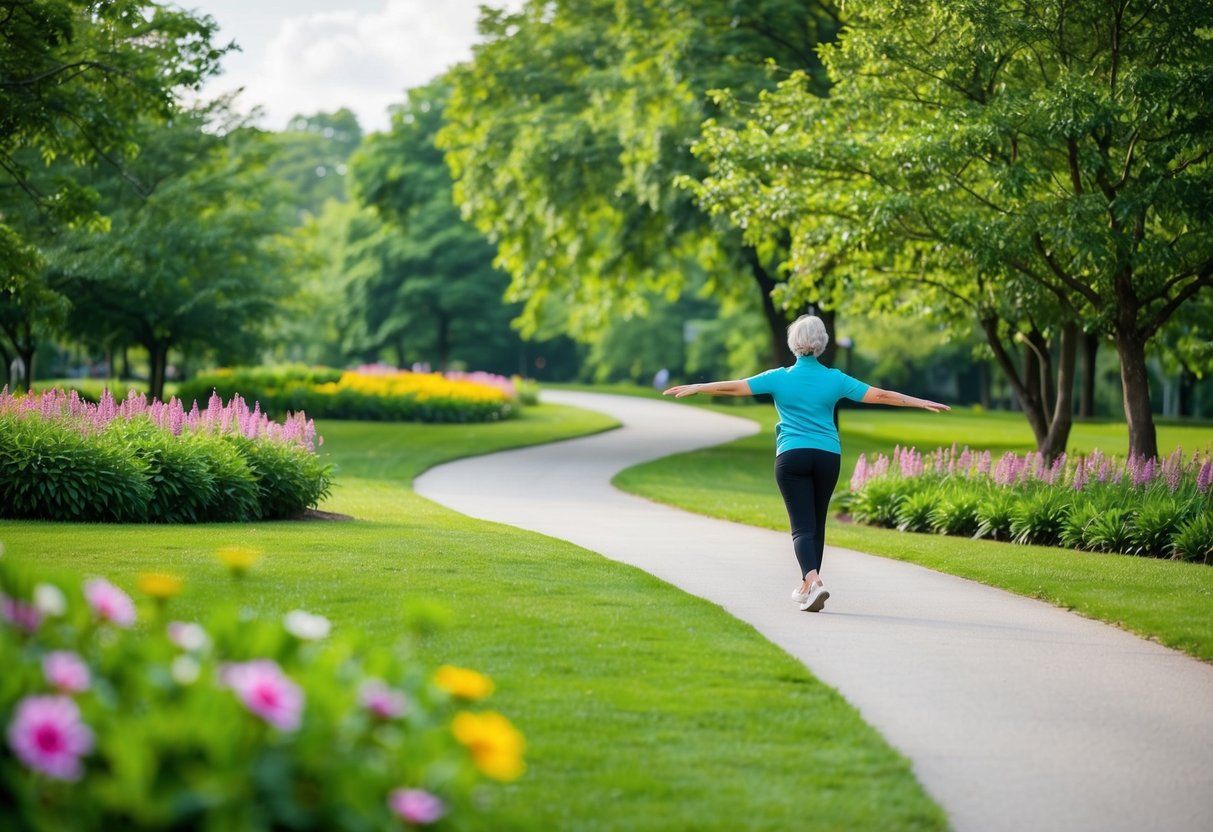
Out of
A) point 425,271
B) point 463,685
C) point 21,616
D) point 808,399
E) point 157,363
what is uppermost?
point 425,271

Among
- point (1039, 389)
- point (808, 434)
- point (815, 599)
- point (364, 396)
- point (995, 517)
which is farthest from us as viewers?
point (364, 396)

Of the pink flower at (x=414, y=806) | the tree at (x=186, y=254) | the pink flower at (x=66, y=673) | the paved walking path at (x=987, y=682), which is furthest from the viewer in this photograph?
the tree at (x=186, y=254)

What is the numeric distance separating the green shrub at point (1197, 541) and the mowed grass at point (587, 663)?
5329 mm

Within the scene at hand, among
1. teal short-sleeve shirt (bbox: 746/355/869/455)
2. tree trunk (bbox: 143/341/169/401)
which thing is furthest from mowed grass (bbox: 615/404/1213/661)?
tree trunk (bbox: 143/341/169/401)

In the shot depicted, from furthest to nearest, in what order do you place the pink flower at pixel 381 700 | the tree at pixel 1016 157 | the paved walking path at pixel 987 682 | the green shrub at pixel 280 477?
the green shrub at pixel 280 477
the tree at pixel 1016 157
the paved walking path at pixel 987 682
the pink flower at pixel 381 700

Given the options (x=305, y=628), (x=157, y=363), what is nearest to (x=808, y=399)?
(x=305, y=628)

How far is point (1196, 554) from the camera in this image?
12148 mm

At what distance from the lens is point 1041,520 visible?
13.7 metres

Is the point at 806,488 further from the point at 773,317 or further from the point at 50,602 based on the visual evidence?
the point at 773,317

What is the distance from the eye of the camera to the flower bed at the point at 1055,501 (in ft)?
41.4

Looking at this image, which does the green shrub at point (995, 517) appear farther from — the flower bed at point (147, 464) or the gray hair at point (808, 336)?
the flower bed at point (147, 464)

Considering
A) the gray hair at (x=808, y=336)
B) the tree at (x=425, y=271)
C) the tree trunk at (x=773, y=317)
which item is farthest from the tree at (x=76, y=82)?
the tree at (x=425, y=271)

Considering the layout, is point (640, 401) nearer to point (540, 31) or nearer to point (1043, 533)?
point (540, 31)

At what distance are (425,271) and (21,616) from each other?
54570 millimetres
